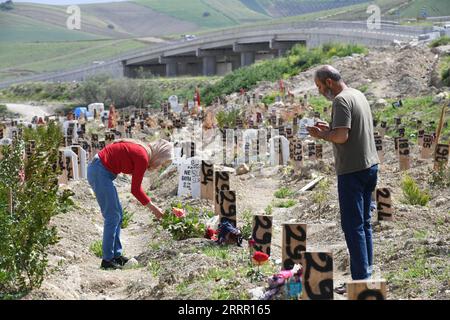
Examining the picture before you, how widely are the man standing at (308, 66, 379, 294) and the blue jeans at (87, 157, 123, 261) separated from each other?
2.61 meters

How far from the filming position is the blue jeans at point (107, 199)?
385 inches

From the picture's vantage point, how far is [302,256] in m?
7.00

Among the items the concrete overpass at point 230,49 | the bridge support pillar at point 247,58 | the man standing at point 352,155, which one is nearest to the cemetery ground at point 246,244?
the man standing at point 352,155

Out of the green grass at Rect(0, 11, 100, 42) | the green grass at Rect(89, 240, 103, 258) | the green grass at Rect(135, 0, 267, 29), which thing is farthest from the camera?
the green grass at Rect(135, 0, 267, 29)

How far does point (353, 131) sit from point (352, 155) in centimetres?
19

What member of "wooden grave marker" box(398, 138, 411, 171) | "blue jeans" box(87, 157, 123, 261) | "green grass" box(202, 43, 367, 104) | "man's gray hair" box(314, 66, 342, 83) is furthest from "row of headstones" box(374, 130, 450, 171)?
"green grass" box(202, 43, 367, 104)

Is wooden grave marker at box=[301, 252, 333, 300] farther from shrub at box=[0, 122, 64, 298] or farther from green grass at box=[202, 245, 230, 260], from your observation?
green grass at box=[202, 245, 230, 260]

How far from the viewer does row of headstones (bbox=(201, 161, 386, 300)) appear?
20.9 ft

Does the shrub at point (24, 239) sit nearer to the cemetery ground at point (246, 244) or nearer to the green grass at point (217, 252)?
the cemetery ground at point (246, 244)

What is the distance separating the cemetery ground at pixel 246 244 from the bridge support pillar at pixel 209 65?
61103 millimetres

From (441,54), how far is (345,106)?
30.3 metres

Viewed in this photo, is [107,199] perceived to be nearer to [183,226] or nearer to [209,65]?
[183,226]

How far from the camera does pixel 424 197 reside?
12828mm

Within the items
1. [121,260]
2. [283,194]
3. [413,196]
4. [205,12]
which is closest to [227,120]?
[283,194]
